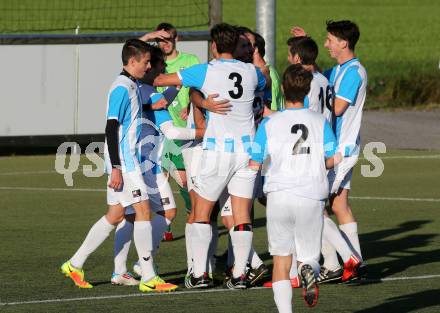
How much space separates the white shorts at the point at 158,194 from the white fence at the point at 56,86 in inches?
403

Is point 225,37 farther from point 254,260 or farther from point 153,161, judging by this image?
point 254,260

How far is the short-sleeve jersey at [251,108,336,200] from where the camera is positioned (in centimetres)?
937

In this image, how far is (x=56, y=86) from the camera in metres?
21.6

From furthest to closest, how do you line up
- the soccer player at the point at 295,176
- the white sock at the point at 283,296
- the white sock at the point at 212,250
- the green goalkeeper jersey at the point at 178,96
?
the green goalkeeper jersey at the point at 178,96, the white sock at the point at 212,250, the soccer player at the point at 295,176, the white sock at the point at 283,296

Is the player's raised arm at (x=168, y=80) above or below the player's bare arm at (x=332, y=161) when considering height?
above

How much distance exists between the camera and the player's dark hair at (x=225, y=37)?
10922 millimetres

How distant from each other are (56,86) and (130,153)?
10817 millimetres

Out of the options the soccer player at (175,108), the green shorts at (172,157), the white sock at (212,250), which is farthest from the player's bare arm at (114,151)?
the green shorts at (172,157)

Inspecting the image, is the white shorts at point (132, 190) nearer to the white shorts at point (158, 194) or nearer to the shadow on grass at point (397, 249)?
the white shorts at point (158, 194)

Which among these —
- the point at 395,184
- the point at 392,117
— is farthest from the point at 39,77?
the point at 392,117

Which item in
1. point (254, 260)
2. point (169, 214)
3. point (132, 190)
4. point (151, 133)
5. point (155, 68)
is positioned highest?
point (155, 68)

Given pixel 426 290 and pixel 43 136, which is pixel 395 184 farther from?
pixel 426 290

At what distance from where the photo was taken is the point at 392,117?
26.4 meters

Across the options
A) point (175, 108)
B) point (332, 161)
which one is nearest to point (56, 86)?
point (175, 108)
